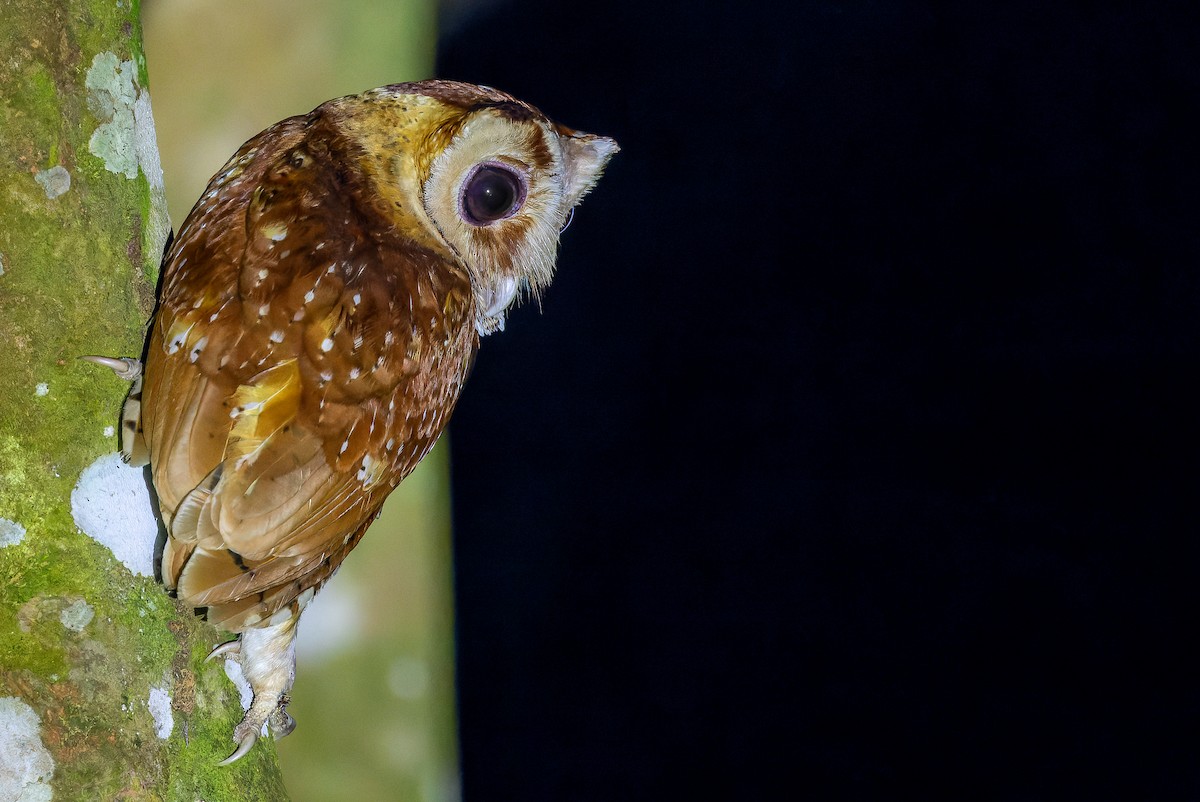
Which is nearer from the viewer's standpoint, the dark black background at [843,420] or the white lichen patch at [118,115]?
the white lichen patch at [118,115]

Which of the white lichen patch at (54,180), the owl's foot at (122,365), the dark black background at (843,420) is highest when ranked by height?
the white lichen patch at (54,180)

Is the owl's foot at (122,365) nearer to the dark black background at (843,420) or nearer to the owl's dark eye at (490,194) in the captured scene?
the owl's dark eye at (490,194)

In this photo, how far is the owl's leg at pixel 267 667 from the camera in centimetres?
102

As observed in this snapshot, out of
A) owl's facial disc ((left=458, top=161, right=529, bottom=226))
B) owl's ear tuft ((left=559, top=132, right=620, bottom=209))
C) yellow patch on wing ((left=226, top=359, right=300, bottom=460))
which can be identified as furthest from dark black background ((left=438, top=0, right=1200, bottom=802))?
yellow patch on wing ((left=226, top=359, right=300, bottom=460))

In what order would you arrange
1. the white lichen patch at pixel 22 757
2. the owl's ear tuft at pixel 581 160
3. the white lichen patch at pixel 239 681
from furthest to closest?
the owl's ear tuft at pixel 581 160
the white lichen patch at pixel 239 681
the white lichen patch at pixel 22 757

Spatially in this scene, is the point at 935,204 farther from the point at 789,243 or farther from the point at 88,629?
the point at 88,629

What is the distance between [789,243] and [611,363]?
513 millimetres

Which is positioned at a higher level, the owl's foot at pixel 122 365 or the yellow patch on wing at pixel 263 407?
the owl's foot at pixel 122 365

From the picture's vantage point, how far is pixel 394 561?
211cm

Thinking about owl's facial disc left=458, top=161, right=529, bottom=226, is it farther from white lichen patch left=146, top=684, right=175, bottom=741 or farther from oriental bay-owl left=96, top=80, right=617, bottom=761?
white lichen patch left=146, top=684, right=175, bottom=741

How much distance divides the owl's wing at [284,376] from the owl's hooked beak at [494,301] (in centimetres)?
16

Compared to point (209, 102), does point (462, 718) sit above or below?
below

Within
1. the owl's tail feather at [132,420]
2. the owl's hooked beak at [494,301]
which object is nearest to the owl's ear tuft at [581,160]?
the owl's hooked beak at [494,301]

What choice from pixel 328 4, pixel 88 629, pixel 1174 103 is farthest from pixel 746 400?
pixel 88 629
